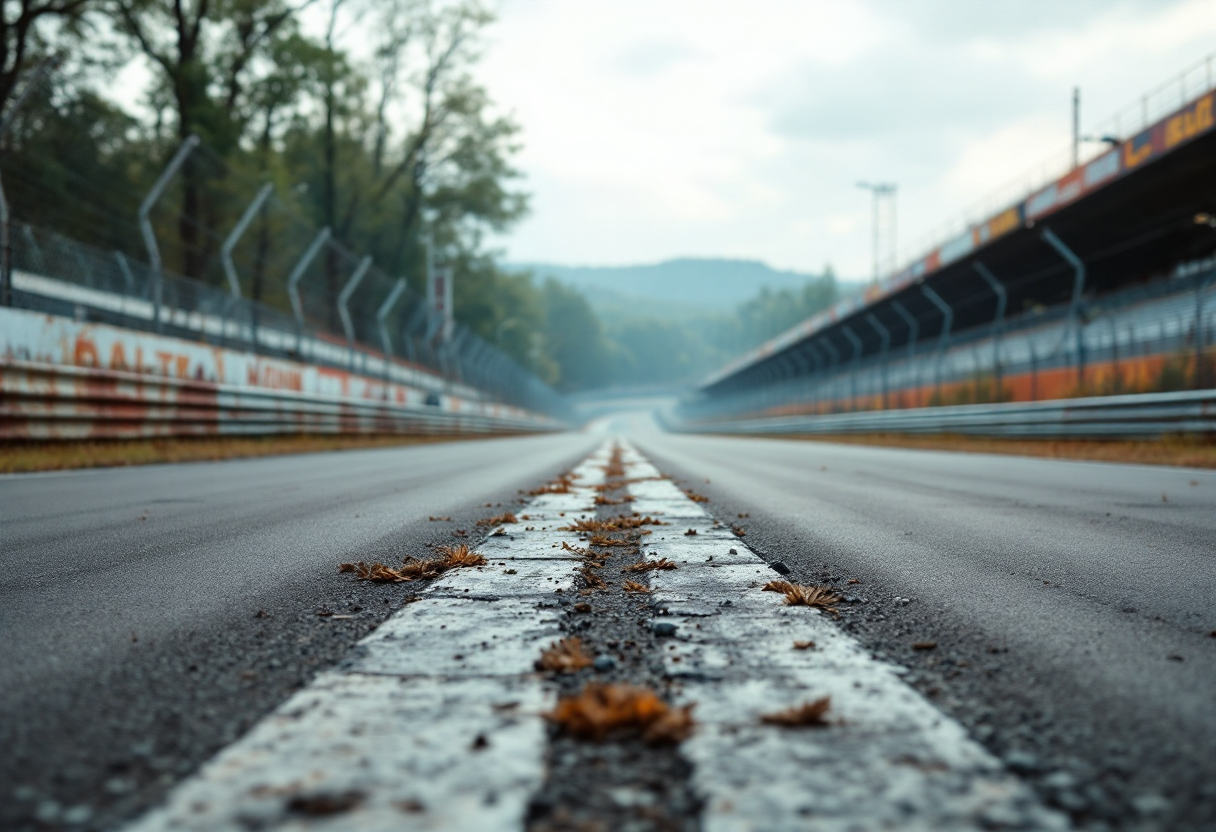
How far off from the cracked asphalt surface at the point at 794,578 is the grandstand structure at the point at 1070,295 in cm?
1048

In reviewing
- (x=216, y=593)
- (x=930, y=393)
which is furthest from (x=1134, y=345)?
(x=216, y=593)

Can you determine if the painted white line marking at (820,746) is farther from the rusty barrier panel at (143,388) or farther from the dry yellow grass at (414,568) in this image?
the rusty barrier panel at (143,388)

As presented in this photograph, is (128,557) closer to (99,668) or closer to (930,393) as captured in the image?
(99,668)

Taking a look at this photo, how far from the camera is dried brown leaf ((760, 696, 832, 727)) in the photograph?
1485mm

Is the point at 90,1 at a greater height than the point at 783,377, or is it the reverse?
the point at 90,1

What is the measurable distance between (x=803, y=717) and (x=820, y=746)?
93 mm

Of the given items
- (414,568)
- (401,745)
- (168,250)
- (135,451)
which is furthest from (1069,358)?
(401,745)

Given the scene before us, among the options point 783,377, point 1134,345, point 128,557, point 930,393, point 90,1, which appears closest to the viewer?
point 128,557

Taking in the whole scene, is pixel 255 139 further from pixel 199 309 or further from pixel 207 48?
pixel 199 309

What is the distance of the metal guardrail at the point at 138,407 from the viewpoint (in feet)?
30.3

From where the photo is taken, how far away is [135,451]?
10.5 metres

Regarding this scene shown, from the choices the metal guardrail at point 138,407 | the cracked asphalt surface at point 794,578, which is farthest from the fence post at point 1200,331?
the metal guardrail at point 138,407

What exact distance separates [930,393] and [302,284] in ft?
51.4

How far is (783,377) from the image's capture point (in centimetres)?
5019
